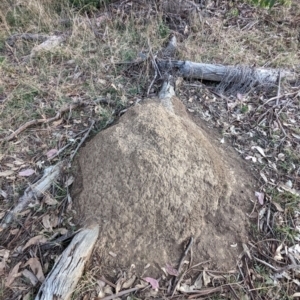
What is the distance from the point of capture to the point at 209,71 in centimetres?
323

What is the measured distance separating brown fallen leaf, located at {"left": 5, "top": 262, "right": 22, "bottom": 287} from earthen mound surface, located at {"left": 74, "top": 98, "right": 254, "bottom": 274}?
1.49ft

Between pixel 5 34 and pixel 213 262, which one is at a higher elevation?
pixel 5 34

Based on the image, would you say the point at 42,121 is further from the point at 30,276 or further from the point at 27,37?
the point at 27,37

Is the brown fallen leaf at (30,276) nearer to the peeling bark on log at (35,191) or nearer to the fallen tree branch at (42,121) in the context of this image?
the peeling bark on log at (35,191)

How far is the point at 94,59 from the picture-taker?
3.54 m

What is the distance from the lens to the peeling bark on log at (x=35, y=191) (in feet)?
7.07

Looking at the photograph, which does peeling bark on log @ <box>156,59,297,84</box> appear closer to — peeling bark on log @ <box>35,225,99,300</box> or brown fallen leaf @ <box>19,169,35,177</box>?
brown fallen leaf @ <box>19,169,35,177</box>

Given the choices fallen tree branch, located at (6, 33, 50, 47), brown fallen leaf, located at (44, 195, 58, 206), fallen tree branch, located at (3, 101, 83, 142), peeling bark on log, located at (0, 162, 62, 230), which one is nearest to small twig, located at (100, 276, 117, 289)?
brown fallen leaf, located at (44, 195, 58, 206)

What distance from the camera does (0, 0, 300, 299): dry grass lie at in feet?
7.99

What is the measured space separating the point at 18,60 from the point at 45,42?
0.40 metres

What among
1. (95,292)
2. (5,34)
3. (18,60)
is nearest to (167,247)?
(95,292)

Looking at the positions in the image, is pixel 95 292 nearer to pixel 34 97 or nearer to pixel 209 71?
pixel 34 97

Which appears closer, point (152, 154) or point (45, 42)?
point (152, 154)

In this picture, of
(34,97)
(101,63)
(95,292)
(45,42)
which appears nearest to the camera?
(95,292)
